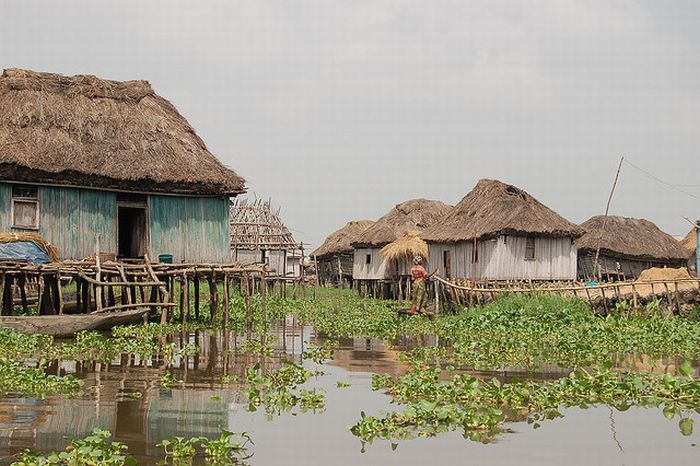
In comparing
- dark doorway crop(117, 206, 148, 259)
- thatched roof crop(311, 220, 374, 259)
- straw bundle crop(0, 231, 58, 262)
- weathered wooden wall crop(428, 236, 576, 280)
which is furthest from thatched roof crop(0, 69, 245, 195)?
thatched roof crop(311, 220, 374, 259)

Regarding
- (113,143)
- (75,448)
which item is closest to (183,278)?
(113,143)

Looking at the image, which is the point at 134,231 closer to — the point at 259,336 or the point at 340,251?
the point at 259,336

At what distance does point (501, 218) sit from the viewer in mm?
32219

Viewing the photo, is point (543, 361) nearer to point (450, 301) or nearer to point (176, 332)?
point (176, 332)

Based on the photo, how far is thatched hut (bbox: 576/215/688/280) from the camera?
4384 cm

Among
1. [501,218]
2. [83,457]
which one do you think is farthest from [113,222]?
[83,457]

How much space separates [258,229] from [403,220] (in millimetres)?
6672

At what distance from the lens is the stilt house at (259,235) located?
42.3m

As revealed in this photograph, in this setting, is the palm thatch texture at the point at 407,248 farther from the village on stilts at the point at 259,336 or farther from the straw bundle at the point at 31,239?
the straw bundle at the point at 31,239

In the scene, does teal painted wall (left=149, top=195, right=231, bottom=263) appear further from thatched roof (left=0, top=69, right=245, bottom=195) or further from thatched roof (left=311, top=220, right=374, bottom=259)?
thatched roof (left=311, top=220, right=374, bottom=259)

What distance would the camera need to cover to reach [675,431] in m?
Answer: 9.79

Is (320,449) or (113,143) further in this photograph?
(113,143)

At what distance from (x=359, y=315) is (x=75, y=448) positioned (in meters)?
19.1

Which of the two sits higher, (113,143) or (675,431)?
(113,143)
